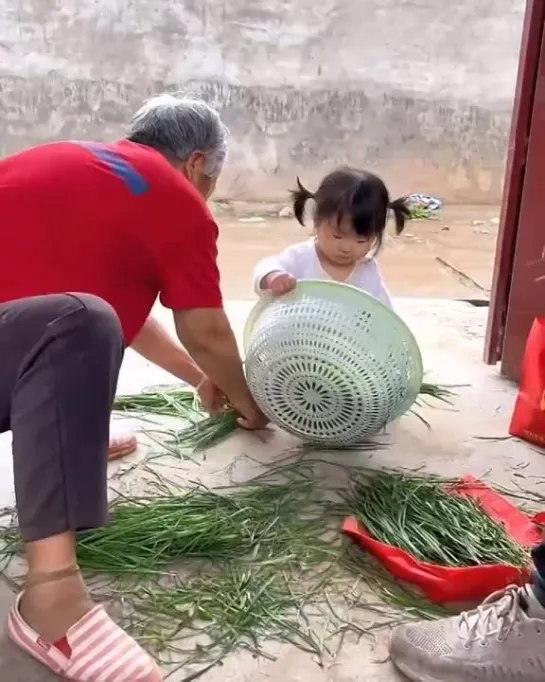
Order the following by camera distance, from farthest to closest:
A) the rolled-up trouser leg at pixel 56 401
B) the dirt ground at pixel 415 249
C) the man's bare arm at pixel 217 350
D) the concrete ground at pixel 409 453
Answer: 1. the dirt ground at pixel 415 249
2. the man's bare arm at pixel 217 350
3. the concrete ground at pixel 409 453
4. the rolled-up trouser leg at pixel 56 401

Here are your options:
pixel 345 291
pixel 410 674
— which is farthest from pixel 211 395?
pixel 410 674

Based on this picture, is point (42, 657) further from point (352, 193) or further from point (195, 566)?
point (352, 193)

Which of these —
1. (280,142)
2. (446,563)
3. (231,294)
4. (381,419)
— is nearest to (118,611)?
(446,563)

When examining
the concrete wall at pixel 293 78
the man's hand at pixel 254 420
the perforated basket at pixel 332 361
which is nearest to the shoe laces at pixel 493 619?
the perforated basket at pixel 332 361

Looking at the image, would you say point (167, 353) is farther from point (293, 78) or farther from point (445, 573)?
point (293, 78)

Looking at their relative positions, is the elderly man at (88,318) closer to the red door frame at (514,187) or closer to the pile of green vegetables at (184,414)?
the pile of green vegetables at (184,414)

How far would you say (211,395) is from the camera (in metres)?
1.64

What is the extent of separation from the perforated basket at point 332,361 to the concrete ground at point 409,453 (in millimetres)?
135

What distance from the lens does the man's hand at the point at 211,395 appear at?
163 cm

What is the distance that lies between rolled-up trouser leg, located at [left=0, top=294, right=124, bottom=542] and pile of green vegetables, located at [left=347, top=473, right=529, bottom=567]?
1.76 ft

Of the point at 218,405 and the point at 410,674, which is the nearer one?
the point at 410,674

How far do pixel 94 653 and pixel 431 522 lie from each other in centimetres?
58

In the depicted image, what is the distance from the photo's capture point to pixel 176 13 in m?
4.57

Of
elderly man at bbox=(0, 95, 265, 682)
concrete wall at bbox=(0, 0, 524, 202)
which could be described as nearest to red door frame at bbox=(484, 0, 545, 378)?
elderly man at bbox=(0, 95, 265, 682)
